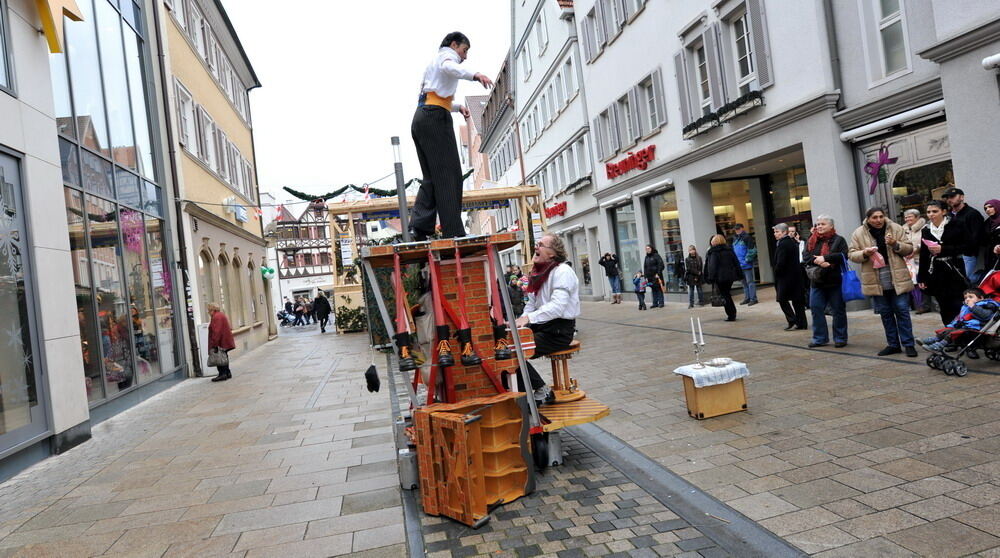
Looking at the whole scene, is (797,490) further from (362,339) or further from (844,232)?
(362,339)

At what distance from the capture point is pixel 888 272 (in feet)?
22.8

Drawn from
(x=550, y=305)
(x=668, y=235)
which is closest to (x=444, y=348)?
(x=550, y=305)

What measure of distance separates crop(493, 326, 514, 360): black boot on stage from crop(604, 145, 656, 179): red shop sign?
1550cm

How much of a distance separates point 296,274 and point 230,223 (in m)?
51.6

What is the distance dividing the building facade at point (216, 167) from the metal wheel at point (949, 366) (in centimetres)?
1304

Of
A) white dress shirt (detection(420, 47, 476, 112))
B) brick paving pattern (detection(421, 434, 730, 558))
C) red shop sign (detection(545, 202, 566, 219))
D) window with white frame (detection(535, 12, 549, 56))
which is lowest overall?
brick paving pattern (detection(421, 434, 730, 558))

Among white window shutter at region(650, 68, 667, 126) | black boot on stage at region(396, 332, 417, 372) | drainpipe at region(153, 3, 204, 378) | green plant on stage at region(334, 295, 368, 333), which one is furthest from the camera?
green plant on stage at region(334, 295, 368, 333)

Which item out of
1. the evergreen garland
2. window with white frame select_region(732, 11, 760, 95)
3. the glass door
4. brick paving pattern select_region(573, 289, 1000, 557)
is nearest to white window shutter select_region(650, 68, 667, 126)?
window with white frame select_region(732, 11, 760, 95)

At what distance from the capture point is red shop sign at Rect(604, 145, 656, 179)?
19203mm

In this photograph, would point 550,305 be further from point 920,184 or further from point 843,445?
point 920,184

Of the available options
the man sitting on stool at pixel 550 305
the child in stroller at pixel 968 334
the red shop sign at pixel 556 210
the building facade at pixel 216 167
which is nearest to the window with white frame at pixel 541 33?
the red shop sign at pixel 556 210

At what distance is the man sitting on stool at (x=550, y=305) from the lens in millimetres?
5094

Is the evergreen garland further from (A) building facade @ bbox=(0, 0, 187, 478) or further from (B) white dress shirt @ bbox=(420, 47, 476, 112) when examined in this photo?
(B) white dress shirt @ bbox=(420, 47, 476, 112)

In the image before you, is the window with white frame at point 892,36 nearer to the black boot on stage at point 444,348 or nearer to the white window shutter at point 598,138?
the black boot on stage at point 444,348
